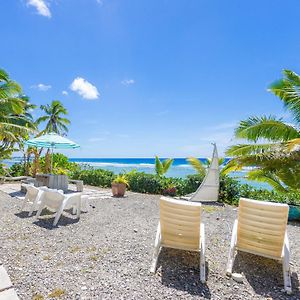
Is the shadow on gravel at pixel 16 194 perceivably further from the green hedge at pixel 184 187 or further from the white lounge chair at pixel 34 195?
the green hedge at pixel 184 187

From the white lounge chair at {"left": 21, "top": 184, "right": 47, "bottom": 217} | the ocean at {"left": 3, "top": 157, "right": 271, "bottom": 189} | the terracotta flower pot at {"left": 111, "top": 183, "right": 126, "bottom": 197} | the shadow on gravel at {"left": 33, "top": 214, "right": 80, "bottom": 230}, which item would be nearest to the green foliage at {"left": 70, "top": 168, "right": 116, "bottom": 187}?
the ocean at {"left": 3, "top": 157, "right": 271, "bottom": 189}

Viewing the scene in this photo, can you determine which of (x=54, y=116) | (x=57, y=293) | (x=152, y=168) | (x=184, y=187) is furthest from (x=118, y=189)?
(x=152, y=168)

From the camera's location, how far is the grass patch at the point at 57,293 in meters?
2.76

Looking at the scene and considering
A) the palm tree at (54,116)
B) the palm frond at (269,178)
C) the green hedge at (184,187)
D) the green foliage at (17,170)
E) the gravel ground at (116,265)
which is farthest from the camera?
the palm tree at (54,116)

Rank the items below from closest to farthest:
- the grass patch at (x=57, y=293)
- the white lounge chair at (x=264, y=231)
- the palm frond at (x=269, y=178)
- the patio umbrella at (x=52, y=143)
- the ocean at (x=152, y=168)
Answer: the grass patch at (x=57, y=293)
the white lounge chair at (x=264, y=231)
the palm frond at (x=269, y=178)
the patio umbrella at (x=52, y=143)
the ocean at (x=152, y=168)

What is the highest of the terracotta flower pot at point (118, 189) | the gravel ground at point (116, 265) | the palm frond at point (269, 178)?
the palm frond at point (269, 178)

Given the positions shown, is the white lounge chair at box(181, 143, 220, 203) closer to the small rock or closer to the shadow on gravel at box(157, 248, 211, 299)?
the shadow on gravel at box(157, 248, 211, 299)

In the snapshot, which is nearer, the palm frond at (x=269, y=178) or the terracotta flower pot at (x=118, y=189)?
the palm frond at (x=269, y=178)

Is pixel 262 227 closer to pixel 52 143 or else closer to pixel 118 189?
pixel 118 189

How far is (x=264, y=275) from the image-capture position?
3539 mm

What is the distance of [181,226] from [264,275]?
129 centimetres

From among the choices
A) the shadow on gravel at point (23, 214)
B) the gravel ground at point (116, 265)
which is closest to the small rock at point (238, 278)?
the gravel ground at point (116, 265)

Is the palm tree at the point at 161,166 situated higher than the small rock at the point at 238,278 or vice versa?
the palm tree at the point at 161,166

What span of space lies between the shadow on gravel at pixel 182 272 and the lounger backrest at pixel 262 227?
2.62 ft
